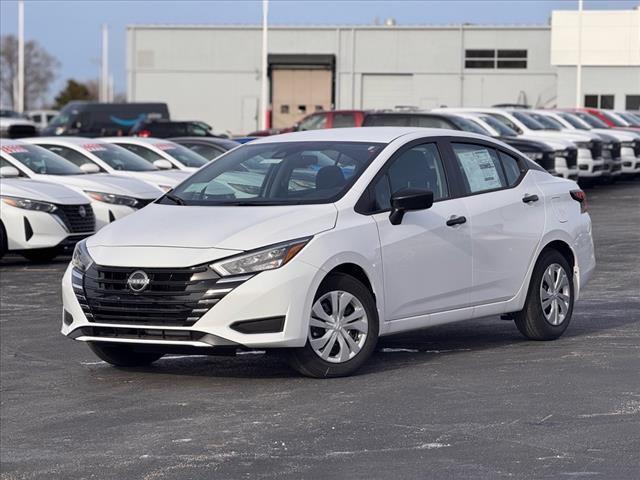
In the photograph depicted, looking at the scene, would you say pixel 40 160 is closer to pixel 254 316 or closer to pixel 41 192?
pixel 41 192

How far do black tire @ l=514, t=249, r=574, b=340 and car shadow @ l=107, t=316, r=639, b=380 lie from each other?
0.27ft

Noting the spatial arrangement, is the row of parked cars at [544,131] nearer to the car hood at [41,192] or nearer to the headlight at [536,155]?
the headlight at [536,155]

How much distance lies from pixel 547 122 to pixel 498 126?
465 centimetres

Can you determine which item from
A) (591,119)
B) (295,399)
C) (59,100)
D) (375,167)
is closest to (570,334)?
(375,167)

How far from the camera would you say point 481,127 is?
2802 cm

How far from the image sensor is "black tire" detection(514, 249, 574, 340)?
34.5ft

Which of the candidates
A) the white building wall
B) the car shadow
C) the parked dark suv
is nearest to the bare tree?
the white building wall

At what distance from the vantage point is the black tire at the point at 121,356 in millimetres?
9688

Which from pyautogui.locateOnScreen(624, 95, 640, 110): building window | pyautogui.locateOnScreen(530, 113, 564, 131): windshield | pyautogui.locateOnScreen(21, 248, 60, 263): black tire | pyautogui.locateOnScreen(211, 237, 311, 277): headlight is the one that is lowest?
pyautogui.locateOnScreen(21, 248, 60, 263): black tire

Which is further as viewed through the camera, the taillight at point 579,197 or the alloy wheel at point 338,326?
the taillight at point 579,197

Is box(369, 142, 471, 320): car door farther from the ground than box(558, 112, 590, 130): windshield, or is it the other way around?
box(558, 112, 590, 130): windshield

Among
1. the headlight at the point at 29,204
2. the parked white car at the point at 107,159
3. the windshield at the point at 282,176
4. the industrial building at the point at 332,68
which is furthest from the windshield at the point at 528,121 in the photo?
the industrial building at the point at 332,68

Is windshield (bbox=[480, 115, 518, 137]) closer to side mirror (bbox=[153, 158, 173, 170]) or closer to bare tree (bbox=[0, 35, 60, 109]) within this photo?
side mirror (bbox=[153, 158, 173, 170])

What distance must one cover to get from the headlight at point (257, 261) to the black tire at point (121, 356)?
48.6 inches
